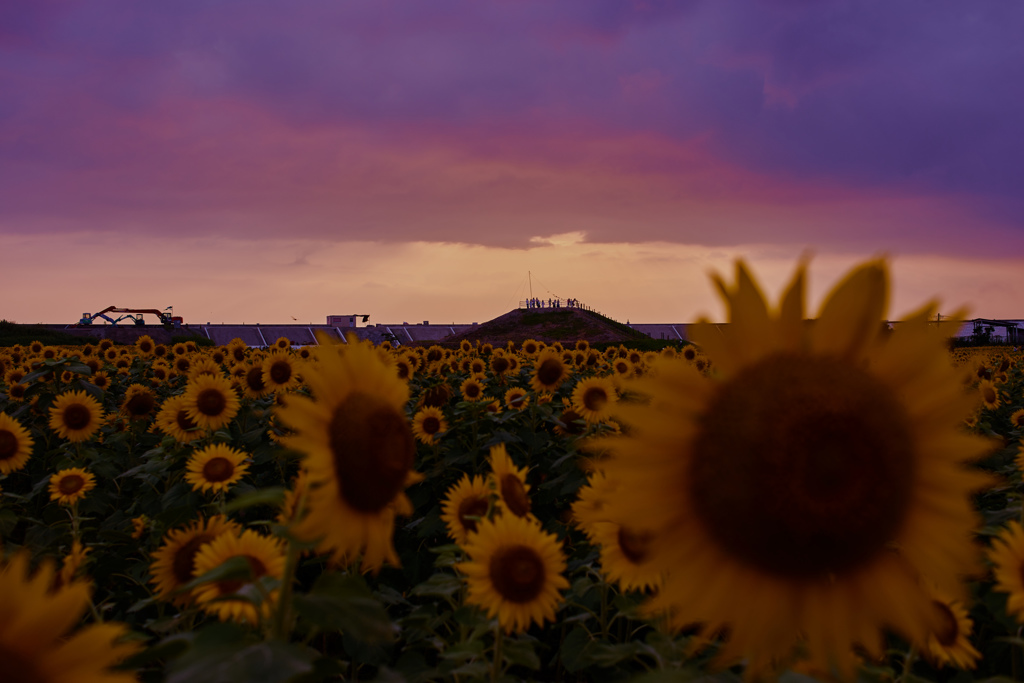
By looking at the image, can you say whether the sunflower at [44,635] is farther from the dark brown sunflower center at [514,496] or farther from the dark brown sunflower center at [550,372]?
the dark brown sunflower center at [550,372]

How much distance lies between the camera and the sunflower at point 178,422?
5.74 metres

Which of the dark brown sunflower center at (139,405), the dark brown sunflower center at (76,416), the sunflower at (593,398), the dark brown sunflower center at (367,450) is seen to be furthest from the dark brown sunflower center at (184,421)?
the dark brown sunflower center at (367,450)

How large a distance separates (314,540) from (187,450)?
454 cm

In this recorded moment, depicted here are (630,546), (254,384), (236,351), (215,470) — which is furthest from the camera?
(236,351)

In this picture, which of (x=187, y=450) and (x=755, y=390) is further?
(x=187, y=450)

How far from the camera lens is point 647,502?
1.48 metres

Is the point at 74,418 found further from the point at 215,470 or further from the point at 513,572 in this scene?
the point at 513,572

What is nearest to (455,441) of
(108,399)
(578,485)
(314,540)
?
(578,485)

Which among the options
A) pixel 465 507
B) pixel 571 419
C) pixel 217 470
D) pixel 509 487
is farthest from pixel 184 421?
pixel 509 487

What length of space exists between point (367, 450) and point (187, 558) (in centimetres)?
186

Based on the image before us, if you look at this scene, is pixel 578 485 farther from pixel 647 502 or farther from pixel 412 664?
pixel 647 502

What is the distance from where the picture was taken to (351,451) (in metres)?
1.66

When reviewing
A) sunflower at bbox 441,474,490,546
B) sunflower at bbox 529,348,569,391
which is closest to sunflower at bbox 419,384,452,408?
sunflower at bbox 529,348,569,391

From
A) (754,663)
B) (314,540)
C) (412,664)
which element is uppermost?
(314,540)
